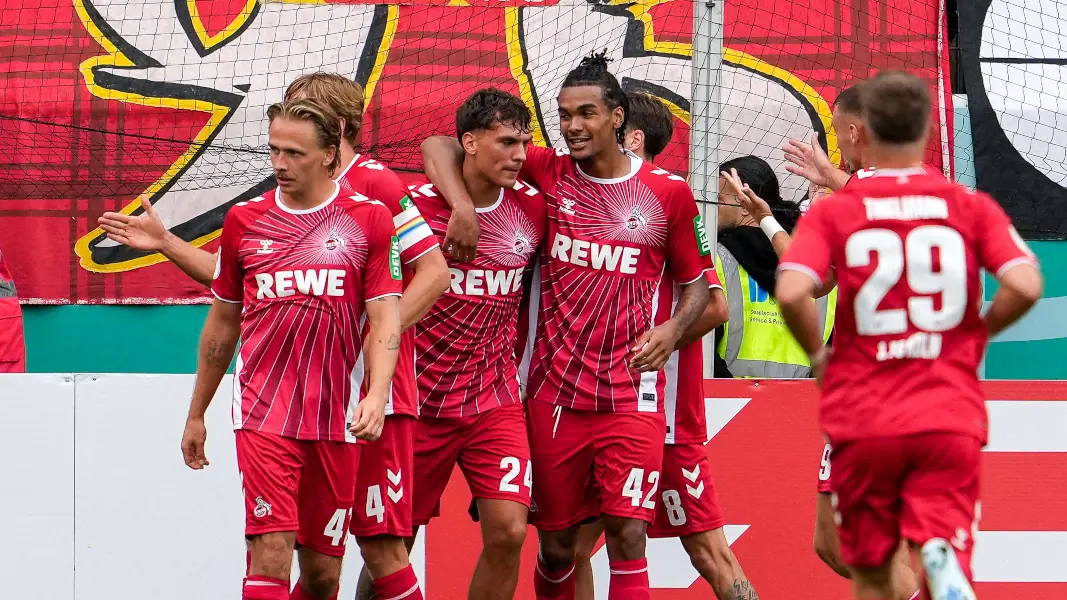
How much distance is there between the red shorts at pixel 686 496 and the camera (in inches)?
211

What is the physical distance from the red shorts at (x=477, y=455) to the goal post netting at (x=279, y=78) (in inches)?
101

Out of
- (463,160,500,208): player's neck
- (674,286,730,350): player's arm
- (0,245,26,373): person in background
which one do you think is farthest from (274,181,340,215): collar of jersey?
(0,245,26,373): person in background

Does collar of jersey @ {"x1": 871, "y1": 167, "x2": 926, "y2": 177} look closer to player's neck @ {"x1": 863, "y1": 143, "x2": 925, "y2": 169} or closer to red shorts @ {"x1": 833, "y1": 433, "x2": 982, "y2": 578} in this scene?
player's neck @ {"x1": 863, "y1": 143, "x2": 925, "y2": 169}

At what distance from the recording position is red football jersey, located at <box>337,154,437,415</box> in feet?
15.5

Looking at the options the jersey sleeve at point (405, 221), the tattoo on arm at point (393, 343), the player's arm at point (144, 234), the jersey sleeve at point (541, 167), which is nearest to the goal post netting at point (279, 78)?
the jersey sleeve at point (541, 167)

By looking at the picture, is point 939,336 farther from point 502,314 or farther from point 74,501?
point 74,501

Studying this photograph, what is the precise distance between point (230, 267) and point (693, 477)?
6.78ft

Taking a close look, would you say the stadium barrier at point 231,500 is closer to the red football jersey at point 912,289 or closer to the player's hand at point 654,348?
the player's hand at point 654,348

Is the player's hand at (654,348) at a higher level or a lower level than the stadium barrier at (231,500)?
higher

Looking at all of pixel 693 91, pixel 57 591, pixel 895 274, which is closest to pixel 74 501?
pixel 57 591

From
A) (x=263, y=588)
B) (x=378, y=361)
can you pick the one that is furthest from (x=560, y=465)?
(x=263, y=588)

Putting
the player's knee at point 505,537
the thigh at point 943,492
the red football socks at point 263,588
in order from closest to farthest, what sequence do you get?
the thigh at point 943,492 < the red football socks at point 263,588 < the player's knee at point 505,537

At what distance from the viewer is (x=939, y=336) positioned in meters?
3.53

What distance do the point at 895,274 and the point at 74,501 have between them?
12.8 feet
